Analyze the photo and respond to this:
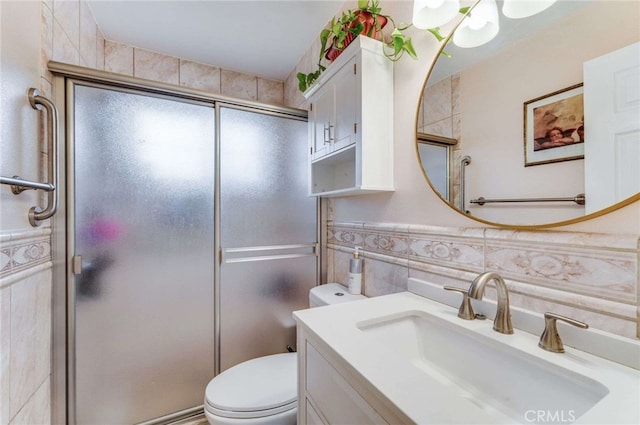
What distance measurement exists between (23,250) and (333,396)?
1179mm

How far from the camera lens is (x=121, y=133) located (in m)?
1.28

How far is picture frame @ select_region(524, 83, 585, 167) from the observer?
62 centimetres

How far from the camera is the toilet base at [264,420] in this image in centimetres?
97

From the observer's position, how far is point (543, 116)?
2.24 ft

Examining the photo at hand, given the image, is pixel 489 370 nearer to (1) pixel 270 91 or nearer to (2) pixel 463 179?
(2) pixel 463 179

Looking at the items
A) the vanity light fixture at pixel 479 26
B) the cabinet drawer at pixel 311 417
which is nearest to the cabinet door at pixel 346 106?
the vanity light fixture at pixel 479 26

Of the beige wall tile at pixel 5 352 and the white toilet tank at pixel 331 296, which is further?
the white toilet tank at pixel 331 296

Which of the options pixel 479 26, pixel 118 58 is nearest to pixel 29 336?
pixel 118 58

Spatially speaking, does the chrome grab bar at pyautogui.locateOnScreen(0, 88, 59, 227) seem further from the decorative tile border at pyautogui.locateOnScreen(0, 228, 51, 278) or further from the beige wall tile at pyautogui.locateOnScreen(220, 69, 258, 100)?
the beige wall tile at pyautogui.locateOnScreen(220, 69, 258, 100)

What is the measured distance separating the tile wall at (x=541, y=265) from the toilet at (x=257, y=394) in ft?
1.51

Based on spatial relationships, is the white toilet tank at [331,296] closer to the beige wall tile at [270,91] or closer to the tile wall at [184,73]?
the tile wall at [184,73]

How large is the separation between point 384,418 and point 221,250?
1245 millimetres

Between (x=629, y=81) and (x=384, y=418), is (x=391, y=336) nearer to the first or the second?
(x=384, y=418)

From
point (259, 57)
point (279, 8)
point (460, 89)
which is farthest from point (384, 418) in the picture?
point (259, 57)
